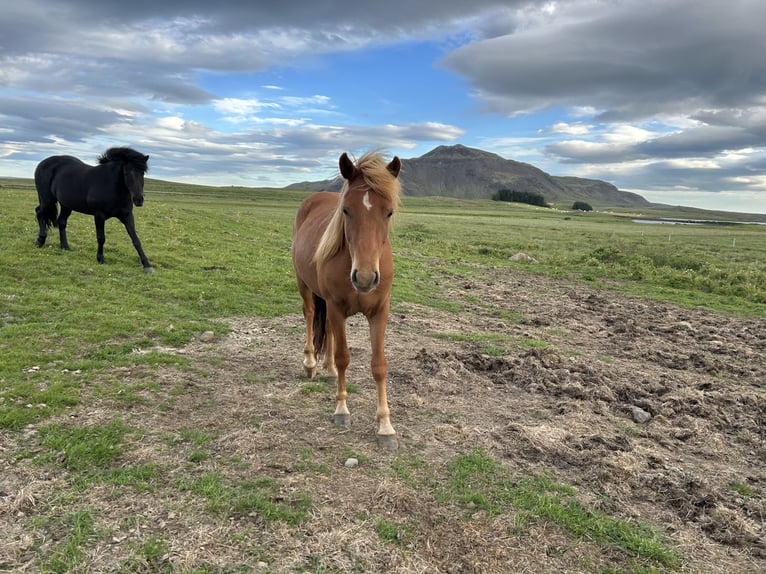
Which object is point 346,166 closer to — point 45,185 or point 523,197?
point 45,185

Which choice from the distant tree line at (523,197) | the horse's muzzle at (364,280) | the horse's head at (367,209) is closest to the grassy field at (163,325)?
the horse's muzzle at (364,280)

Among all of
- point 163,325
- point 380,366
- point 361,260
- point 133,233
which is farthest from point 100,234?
point 361,260

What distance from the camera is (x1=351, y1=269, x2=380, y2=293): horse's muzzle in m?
4.51

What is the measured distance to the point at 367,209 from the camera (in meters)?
4.77

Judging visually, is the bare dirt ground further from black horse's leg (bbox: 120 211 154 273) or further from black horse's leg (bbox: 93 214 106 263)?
black horse's leg (bbox: 93 214 106 263)

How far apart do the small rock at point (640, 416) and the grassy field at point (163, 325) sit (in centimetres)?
239

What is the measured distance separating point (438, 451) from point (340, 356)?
1630 mm

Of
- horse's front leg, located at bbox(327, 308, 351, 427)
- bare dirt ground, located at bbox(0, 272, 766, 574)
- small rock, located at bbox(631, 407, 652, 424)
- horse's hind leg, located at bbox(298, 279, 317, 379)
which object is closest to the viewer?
bare dirt ground, located at bbox(0, 272, 766, 574)

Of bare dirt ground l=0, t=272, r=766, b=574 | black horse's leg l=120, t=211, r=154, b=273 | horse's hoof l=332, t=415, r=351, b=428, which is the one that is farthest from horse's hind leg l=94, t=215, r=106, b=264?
horse's hoof l=332, t=415, r=351, b=428

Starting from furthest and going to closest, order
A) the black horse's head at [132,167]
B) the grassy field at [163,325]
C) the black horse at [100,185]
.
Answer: the black horse at [100,185]
the black horse's head at [132,167]
the grassy field at [163,325]

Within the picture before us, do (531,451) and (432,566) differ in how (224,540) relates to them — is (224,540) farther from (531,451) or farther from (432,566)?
(531,451)

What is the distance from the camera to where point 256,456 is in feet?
15.5

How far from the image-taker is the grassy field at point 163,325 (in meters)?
3.82

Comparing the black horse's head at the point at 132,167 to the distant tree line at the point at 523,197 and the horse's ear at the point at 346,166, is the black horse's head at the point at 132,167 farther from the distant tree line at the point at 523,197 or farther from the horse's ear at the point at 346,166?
the distant tree line at the point at 523,197
